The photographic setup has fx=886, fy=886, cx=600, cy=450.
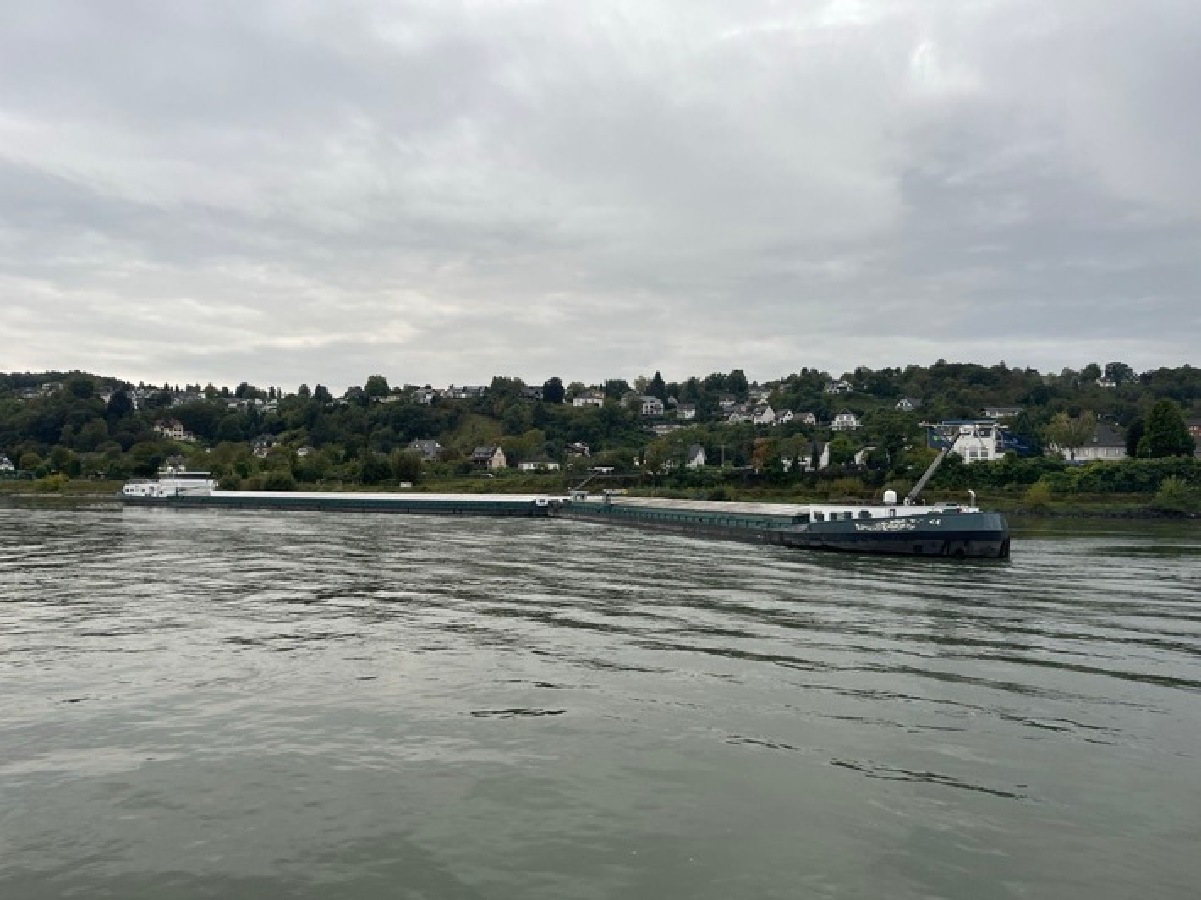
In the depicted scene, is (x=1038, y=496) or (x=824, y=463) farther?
(x=824, y=463)

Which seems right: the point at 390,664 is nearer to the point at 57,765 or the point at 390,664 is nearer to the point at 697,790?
the point at 57,765

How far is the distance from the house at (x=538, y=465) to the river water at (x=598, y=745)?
13424 cm

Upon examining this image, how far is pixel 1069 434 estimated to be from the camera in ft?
455

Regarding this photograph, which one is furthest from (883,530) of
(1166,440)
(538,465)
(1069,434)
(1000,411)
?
(1000,411)

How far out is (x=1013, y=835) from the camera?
11508 mm

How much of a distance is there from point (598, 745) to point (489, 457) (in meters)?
170

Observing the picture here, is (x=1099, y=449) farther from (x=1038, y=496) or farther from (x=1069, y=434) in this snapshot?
(x=1038, y=496)

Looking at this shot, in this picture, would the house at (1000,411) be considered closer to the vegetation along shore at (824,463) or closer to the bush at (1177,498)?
the vegetation along shore at (824,463)

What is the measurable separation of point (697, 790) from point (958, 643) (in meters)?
13.8

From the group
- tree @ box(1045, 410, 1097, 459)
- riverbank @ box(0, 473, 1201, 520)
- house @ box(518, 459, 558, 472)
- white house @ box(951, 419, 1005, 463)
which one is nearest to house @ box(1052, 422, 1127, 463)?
tree @ box(1045, 410, 1097, 459)

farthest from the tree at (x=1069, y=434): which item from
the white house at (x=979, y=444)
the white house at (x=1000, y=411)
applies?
the white house at (x=1000, y=411)

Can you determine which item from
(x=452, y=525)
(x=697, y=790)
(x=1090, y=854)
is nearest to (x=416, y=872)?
(x=697, y=790)

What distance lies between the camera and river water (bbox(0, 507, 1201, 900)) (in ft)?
34.6

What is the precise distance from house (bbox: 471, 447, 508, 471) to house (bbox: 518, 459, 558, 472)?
13.3 ft
